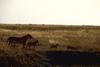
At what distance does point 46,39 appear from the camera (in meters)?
1.39

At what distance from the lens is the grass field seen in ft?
4.52

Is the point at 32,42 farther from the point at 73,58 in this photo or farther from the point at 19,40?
the point at 73,58

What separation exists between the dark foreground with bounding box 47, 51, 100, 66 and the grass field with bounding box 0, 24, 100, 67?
33mm

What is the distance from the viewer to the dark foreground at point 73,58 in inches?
54.7

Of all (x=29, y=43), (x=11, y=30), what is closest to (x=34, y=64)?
(x=29, y=43)

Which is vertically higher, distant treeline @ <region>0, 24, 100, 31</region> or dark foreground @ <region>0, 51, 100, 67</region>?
distant treeline @ <region>0, 24, 100, 31</region>

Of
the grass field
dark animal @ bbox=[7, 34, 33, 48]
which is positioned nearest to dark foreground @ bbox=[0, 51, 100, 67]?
the grass field

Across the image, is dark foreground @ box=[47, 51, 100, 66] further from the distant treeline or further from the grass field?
the distant treeline

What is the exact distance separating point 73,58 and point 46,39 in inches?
10.4

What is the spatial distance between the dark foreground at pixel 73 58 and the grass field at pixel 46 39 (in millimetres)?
33

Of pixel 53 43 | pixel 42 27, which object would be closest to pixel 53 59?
pixel 53 43

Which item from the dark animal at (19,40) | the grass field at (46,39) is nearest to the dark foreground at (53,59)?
the grass field at (46,39)

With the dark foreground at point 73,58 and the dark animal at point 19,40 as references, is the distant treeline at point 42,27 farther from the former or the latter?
the dark foreground at point 73,58

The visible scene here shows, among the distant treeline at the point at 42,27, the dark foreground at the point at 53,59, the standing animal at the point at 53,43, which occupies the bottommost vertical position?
the dark foreground at the point at 53,59
